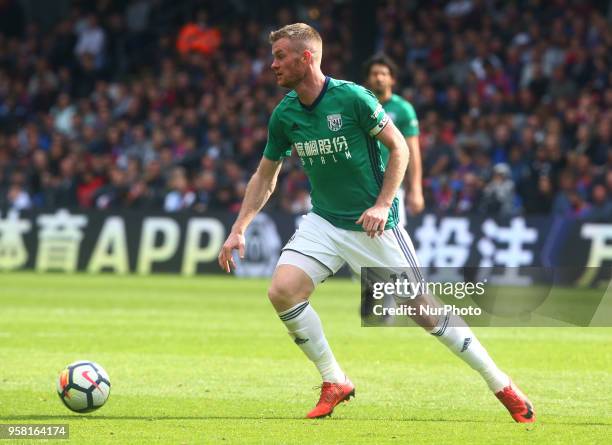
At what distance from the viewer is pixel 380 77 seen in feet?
40.3

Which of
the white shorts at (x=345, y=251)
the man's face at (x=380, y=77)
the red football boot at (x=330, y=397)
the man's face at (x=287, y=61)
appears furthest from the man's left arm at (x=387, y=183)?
the man's face at (x=380, y=77)

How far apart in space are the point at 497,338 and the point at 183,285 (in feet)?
27.4

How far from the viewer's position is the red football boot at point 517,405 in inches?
302

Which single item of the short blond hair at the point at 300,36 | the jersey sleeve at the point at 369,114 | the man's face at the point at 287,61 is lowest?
the jersey sleeve at the point at 369,114

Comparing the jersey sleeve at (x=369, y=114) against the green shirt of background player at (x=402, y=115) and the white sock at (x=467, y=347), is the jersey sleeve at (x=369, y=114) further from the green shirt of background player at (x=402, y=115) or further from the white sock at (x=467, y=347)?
the green shirt of background player at (x=402, y=115)

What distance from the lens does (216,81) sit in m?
28.3

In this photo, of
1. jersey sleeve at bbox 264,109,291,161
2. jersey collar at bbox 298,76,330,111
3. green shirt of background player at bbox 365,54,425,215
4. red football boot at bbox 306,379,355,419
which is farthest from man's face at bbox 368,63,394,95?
red football boot at bbox 306,379,355,419

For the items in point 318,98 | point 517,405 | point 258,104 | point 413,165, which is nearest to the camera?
point 517,405

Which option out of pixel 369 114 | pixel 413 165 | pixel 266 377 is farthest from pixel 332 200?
pixel 413 165

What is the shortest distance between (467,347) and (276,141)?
1738mm

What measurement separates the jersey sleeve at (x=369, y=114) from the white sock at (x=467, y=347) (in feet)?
3.93

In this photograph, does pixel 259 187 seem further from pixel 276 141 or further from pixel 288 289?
pixel 288 289

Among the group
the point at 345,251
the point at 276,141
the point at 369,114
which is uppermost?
the point at 369,114

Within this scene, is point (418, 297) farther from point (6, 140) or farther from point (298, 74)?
point (6, 140)
